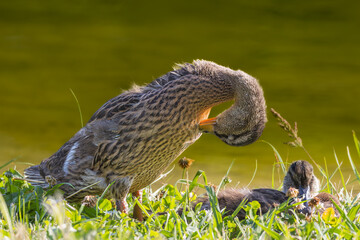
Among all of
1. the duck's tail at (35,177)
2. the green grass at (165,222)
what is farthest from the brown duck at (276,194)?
the duck's tail at (35,177)

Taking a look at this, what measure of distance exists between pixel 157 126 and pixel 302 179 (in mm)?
1189

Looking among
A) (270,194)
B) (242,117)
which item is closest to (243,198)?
(270,194)

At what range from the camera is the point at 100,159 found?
14.1ft

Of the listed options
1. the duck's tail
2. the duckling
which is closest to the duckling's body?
the duckling

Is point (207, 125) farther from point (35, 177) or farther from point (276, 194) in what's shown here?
point (35, 177)

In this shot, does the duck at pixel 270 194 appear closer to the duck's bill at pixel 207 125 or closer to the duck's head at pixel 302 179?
the duck's head at pixel 302 179

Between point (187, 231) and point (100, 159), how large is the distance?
1178mm

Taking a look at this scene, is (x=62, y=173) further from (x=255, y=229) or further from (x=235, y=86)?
(x=255, y=229)

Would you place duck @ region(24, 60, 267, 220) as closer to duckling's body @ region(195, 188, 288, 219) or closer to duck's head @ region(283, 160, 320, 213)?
duckling's body @ region(195, 188, 288, 219)

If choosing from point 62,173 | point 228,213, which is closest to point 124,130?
point 62,173

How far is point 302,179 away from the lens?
14.8ft

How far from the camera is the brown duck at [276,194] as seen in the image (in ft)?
13.9

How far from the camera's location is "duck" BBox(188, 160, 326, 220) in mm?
4227

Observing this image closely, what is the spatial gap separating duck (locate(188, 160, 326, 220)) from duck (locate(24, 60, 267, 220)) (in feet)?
1.42
